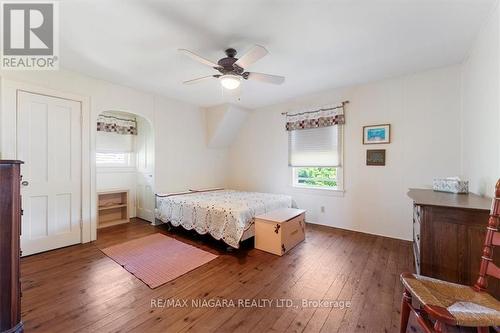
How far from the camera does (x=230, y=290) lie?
2.07m

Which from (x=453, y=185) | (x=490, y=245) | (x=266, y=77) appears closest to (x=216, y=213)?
(x=266, y=77)

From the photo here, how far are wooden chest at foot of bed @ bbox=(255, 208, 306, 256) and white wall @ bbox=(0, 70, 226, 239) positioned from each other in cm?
236

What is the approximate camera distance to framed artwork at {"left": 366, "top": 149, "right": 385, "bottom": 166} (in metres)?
3.48

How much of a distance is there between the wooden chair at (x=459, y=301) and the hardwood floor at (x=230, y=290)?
497 millimetres

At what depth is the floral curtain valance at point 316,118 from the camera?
151 inches

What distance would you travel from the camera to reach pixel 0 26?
205 cm

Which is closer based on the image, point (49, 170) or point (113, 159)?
point (49, 170)

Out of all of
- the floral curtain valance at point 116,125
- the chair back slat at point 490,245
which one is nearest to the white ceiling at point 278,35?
the floral curtain valance at point 116,125

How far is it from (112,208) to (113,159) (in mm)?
1021

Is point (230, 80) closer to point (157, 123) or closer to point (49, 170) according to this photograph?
point (157, 123)

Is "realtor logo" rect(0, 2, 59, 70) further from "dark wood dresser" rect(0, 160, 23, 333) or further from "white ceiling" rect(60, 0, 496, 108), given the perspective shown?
"dark wood dresser" rect(0, 160, 23, 333)

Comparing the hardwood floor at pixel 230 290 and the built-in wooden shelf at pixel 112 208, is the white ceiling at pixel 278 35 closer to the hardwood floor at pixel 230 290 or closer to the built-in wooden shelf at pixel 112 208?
the built-in wooden shelf at pixel 112 208

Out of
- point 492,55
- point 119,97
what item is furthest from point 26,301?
point 492,55

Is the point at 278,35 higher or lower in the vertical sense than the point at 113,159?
higher
